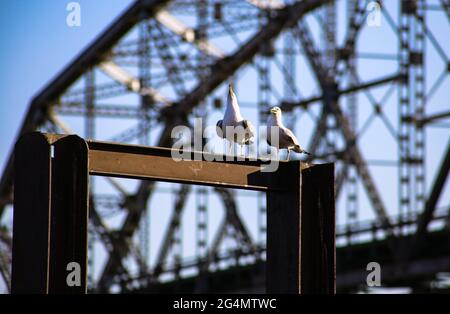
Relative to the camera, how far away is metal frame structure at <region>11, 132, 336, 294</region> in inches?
905

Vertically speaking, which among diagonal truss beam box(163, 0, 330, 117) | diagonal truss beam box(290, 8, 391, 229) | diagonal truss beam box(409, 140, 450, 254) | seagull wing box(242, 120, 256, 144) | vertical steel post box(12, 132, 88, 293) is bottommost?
vertical steel post box(12, 132, 88, 293)

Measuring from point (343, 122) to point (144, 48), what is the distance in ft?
32.0

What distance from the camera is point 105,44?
62.5 metres

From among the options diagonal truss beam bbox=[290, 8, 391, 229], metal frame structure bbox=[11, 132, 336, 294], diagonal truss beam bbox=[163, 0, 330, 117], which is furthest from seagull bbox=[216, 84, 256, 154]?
diagonal truss beam bbox=[163, 0, 330, 117]

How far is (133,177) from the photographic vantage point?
24031 mm

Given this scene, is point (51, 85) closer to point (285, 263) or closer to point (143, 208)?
point (143, 208)

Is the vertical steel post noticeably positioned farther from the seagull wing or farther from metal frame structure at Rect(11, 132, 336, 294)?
the seagull wing

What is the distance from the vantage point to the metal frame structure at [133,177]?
22984 mm

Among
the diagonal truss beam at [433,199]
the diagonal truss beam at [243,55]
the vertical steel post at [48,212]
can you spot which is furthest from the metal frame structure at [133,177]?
the diagonal truss beam at [243,55]

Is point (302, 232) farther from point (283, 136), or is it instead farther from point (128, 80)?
point (128, 80)

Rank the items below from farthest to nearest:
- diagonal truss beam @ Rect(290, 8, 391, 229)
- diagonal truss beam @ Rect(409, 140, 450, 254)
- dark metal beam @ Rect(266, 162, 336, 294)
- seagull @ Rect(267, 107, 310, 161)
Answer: diagonal truss beam @ Rect(290, 8, 391, 229) → diagonal truss beam @ Rect(409, 140, 450, 254) → seagull @ Rect(267, 107, 310, 161) → dark metal beam @ Rect(266, 162, 336, 294)

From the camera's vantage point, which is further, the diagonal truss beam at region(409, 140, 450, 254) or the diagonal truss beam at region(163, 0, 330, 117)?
the diagonal truss beam at region(163, 0, 330, 117)

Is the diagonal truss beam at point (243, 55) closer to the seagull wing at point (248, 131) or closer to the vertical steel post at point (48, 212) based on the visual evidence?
the seagull wing at point (248, 131)

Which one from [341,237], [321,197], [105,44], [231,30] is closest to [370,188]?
[341,237]
